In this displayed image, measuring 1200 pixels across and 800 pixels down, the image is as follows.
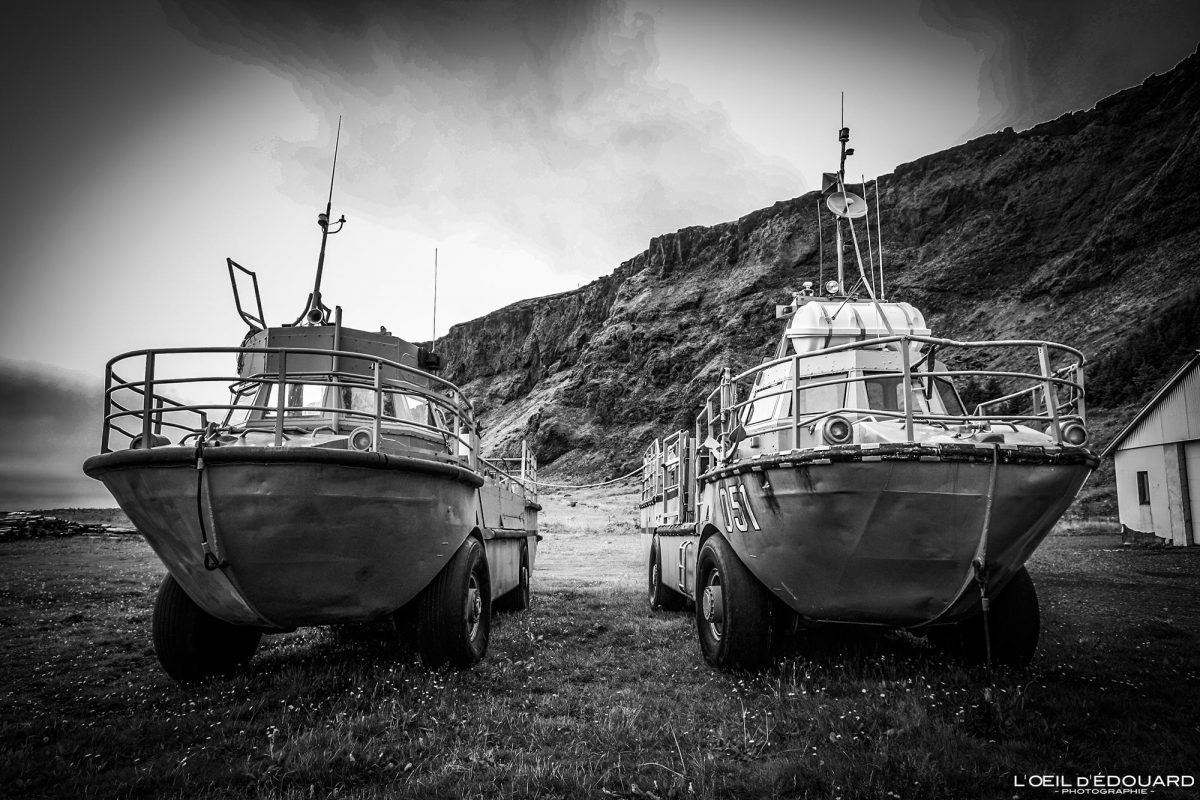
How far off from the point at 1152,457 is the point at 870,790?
21231mm

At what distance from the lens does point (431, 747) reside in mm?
3838

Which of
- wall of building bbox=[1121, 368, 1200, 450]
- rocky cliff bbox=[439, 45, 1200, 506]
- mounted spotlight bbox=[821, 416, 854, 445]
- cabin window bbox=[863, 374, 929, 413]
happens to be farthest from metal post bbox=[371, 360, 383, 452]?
rocky cliff bbox=[439, 45, 1200, 506]

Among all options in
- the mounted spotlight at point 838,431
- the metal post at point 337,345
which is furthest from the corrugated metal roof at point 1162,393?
the metal post at point 337,345

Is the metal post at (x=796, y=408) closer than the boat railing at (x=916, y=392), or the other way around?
the boat railing at (x=916, y=392)

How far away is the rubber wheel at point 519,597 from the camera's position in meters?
9.06

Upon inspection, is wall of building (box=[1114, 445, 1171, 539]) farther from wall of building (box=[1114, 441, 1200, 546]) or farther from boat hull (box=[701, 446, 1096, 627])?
boat hull (box=[701, 446, 1096, 627])

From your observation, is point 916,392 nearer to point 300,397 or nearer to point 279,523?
point 279,523

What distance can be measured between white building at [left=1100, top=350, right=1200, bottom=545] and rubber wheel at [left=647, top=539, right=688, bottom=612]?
16211 millimetres

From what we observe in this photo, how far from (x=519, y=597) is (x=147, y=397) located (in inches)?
226

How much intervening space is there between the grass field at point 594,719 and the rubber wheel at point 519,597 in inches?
64.5

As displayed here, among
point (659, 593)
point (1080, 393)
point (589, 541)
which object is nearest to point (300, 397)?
point (659, 593)

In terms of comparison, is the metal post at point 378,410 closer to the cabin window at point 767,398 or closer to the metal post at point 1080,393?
the cabin window at point 767,398

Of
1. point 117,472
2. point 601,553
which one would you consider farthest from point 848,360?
point 601,553

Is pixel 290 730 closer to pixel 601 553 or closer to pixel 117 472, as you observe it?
pixel 117 472
